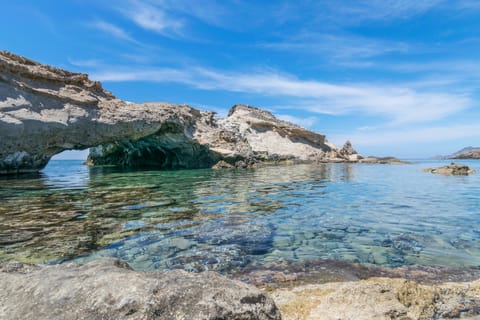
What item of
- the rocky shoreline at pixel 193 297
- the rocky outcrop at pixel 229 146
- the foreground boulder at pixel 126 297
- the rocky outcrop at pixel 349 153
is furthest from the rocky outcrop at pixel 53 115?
the rocky outcrop at pixel 349 153

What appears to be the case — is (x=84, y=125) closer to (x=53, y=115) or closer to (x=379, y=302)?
(x=53, y=115)

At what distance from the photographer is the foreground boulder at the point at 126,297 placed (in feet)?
7.22

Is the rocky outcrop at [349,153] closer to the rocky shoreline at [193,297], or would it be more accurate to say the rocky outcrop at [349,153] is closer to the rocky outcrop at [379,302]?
the rocky outcrop at [379,302]

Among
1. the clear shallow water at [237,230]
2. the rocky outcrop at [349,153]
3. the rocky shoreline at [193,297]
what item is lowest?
the clear shallow water at [237,230]

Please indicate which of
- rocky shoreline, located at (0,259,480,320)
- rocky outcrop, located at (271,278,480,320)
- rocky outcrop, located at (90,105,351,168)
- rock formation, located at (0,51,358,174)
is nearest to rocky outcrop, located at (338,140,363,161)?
rocky outcrop, located at (90,105,351,168)

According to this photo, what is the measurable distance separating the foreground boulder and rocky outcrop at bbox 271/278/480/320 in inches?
24.3

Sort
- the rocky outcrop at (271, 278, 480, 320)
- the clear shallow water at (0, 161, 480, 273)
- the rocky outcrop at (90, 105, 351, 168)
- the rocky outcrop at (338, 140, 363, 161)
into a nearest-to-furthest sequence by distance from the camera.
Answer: the rocky outcrop at (271, 278, 480, 320) < the clear shallow water at (0, 161, 480, 273) < the rocky outcrop at (90, 105, 351, 168) < the rocky outcrop at (338, 140, 363, 161)

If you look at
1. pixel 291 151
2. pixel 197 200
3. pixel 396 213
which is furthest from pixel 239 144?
pixel 396 213

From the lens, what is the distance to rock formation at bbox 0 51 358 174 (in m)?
19.0

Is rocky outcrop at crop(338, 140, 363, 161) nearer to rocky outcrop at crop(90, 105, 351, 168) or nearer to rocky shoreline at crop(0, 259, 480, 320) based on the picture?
rocky outcrop at crop(90, 105, 351, 168)

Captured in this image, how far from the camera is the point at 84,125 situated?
2189 centimetres

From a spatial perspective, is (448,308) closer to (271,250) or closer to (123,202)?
(271,250)

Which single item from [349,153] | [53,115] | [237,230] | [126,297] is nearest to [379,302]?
[126,297]

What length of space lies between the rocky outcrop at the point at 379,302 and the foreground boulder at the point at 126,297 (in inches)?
24.3
